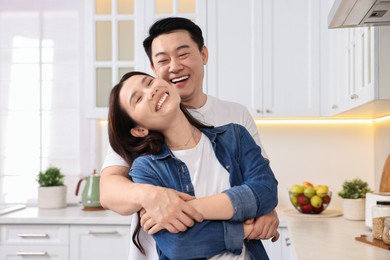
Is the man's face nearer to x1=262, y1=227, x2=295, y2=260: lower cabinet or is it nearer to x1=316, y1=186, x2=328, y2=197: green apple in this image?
x1=262, y1=227, x2=295, y2=260: lower cabinet

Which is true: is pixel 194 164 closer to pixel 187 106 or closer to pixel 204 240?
pixel 204 240

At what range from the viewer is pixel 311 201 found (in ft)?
11.5

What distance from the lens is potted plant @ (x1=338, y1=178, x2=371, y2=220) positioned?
10.7ft

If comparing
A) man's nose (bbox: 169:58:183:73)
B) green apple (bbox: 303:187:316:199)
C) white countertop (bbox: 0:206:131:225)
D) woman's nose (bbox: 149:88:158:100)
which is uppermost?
man's nose (bbox: 169:58:183:73)

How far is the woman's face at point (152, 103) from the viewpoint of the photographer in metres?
1.65

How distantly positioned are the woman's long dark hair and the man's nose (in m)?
0.20

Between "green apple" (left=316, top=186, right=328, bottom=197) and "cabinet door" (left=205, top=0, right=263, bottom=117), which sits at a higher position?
"cabinet door" (left=205, top=0, right=263, bottom=117)

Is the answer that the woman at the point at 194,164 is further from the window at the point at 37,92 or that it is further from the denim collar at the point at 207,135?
the window at the point at 37,92

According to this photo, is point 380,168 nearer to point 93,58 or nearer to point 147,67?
point 147,67

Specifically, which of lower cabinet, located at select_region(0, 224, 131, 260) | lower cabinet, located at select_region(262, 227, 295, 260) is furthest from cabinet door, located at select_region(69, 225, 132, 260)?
lower cabinet, located at select_region(262, 227, 295, 260)

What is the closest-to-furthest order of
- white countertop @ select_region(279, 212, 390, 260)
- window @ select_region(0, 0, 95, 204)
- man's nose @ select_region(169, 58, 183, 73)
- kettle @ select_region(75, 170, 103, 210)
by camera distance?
1. man's nose @ select_region(169, 58, 183, 73)
2. white countertop @ select_region(279, 212, 390, 260)
3. kettle @ select_region(75, 170, 103, 210)
4. window @ select_region(0, 0, 95, 204)

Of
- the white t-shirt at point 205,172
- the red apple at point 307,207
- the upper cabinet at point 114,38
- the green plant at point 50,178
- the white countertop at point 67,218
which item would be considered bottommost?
the white countertop at point 67,218

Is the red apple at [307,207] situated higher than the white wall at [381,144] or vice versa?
the white wall at [381,144]

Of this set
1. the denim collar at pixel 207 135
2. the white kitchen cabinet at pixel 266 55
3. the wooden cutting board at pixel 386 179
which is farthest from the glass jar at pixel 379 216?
the white kitchen cabinet at pixel 266 55
